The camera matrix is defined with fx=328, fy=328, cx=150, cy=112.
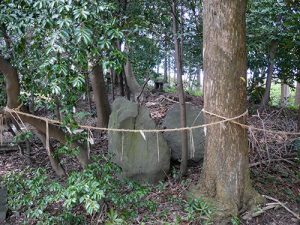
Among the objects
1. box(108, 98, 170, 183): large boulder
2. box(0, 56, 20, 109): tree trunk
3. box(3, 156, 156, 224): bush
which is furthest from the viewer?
box(108, 98, 170, 183): large boulder

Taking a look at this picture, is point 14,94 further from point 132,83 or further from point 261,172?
point 132,83

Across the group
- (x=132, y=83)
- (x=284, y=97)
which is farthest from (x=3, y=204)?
(x=284, y=97)

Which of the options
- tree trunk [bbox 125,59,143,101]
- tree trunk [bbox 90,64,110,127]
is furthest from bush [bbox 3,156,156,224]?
tree trunk [bbox 125,59,143,101]

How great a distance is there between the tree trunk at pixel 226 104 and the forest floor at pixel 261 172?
10.1 inches

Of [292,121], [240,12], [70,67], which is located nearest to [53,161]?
[70,67]

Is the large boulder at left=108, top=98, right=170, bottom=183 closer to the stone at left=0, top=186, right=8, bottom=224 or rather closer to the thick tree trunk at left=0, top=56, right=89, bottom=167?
the thick tree trunk at left=0, top=56, right=89, bottom=167

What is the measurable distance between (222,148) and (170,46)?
83.8 inches

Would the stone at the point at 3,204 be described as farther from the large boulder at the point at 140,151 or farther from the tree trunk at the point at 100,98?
the tree trunk at the point at 100,98

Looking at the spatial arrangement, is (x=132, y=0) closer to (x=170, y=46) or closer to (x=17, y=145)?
(x=170, y=46)

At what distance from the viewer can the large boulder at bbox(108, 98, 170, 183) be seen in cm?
424

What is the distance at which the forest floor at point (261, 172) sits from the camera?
11.3ft

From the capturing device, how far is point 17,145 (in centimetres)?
577

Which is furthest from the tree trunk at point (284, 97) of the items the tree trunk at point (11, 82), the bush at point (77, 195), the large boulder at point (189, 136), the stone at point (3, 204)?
the stone at point (3, 204)

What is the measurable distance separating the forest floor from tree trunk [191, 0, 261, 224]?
26 centimetres
